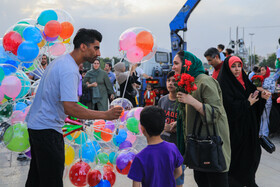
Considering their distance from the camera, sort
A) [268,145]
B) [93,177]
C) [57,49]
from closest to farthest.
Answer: [93,177] → [57,49] → [268,145]

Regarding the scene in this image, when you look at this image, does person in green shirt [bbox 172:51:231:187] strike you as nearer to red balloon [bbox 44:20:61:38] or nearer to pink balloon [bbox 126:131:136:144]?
pink balloon [bbox 126:131:136:144]

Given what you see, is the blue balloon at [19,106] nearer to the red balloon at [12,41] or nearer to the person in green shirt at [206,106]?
the red balloon at [12,41]

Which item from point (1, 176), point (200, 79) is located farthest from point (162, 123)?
point (1, 176)

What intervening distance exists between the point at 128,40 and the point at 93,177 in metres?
1.62

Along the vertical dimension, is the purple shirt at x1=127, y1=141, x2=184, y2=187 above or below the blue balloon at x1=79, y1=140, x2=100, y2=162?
above

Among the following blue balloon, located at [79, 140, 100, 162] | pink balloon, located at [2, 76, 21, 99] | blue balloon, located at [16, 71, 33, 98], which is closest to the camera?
pink balloon, located at [2, 76, 21, 99]

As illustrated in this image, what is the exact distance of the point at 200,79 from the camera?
9.04 feet

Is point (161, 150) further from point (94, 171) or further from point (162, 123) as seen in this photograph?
point (94, 171)

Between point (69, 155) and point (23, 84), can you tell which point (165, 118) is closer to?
point (69, 155)

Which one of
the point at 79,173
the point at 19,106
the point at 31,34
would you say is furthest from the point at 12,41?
the point at 79,173

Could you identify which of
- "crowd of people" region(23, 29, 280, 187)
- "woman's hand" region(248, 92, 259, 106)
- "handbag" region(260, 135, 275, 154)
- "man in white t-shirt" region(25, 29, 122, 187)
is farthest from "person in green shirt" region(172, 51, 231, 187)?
"handbag" region(260, 135, 275, 154)

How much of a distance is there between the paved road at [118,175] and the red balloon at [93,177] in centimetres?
113

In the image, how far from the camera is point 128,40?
3.53 meters

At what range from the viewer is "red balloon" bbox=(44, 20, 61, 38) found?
3312mm
